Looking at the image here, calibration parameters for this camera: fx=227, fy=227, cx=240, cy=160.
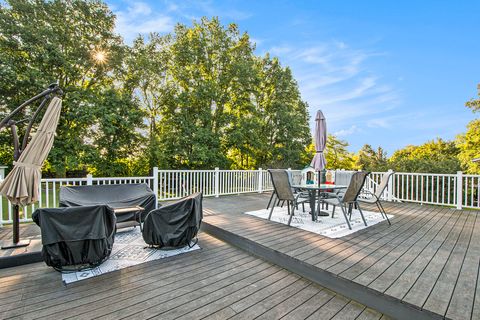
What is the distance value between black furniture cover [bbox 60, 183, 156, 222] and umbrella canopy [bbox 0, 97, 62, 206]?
2.26ft

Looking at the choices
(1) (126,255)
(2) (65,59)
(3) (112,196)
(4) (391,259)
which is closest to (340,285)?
(4) (391,259)

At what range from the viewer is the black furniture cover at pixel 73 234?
2.51 meters

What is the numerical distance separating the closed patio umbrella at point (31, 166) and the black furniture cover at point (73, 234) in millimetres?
594

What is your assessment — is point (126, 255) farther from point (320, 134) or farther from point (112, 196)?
point (320, 134)

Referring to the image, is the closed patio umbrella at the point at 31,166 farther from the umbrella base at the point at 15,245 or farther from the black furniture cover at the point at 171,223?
the black furniture cover at the point at 171,223

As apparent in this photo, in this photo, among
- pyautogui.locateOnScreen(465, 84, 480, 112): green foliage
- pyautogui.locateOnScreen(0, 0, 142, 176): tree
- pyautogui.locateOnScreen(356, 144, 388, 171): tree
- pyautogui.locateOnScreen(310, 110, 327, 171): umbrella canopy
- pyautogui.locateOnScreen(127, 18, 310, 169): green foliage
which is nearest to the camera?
pyautogui.locateOnScreen(310, 110, 327, 171): umbrella canopy

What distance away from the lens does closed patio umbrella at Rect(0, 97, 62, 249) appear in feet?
9.27

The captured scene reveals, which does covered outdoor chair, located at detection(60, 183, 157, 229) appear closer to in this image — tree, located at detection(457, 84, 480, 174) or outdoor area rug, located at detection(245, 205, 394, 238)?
outdoor area rug, located at detection(245, 205, 394, 238)

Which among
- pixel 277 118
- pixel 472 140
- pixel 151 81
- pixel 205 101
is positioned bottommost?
pixel 472 140

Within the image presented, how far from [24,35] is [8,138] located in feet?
14.2

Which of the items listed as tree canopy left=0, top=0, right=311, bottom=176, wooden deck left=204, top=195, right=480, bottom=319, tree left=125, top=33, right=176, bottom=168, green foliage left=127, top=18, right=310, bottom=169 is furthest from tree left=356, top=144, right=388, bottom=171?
wooden deck left=204, top=195, right=480, bottom=319

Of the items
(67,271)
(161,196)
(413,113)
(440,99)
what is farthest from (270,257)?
(413,113)

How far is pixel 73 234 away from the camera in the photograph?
2.58 m

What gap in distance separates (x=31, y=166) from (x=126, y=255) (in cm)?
168
